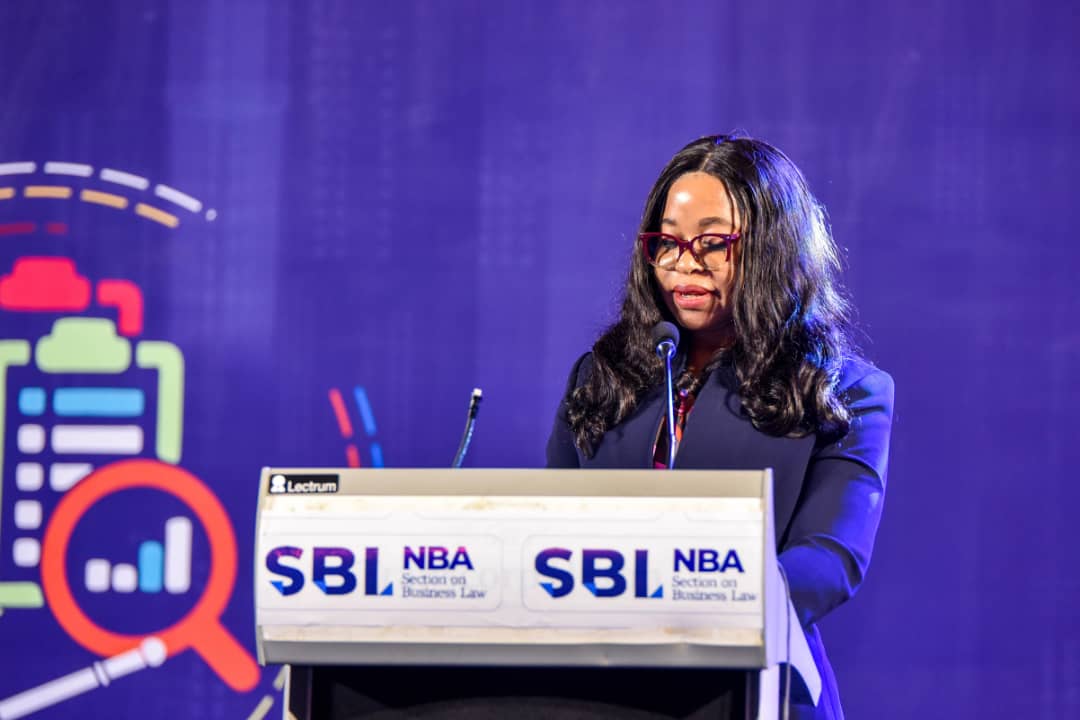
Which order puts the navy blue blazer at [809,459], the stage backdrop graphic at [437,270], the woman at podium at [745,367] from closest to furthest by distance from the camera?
1. the navy blue blazer at [809,459]
2. the woman at podium at [745,367]
3. the stage backdrop graphic at [437,270]

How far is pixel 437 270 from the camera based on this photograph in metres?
2.65

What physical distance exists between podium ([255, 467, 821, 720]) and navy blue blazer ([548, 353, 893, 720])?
1.12 feet

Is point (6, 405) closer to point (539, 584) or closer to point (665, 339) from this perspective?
point (665, 339)

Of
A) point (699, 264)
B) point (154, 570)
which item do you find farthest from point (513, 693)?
point (154, 570)

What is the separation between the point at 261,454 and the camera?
2.66 m

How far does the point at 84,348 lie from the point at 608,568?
6.49 feet

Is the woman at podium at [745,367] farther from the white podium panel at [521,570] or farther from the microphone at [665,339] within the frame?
the white podium panel at [521,570]

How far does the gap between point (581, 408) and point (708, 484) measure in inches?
28.5

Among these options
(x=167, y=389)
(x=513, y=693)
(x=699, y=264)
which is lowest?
(x=513, y=693)

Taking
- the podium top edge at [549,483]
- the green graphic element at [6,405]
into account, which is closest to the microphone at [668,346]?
the podium top edge at [549,483]

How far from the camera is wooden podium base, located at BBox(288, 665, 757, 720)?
1061mm

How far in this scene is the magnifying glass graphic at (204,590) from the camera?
2.64 meters

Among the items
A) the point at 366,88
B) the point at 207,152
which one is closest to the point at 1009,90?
the point at 366,88

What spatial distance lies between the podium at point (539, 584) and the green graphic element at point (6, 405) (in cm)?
183
